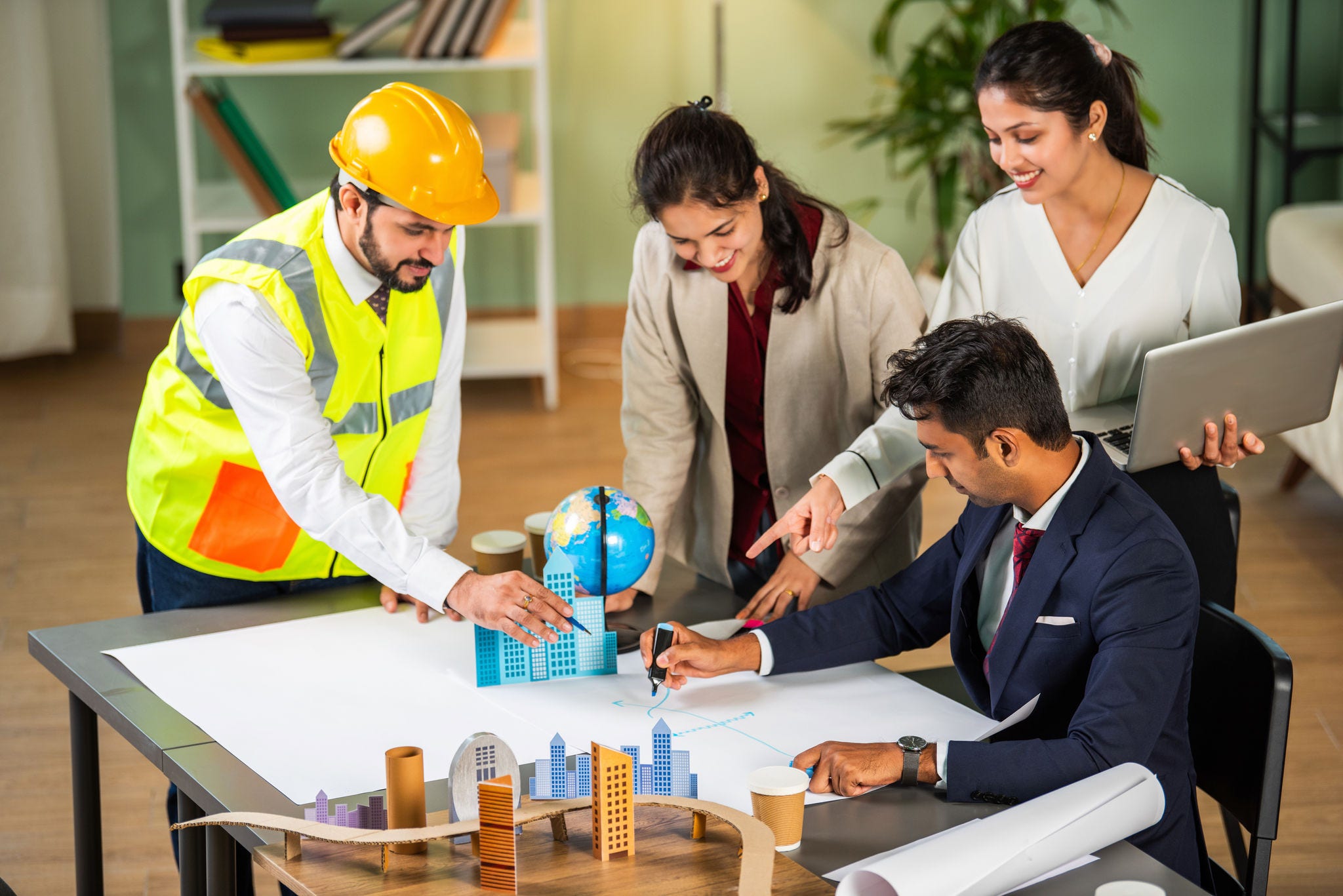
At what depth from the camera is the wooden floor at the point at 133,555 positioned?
2.81 metres

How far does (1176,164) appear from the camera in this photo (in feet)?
18.8

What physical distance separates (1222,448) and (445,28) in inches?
130

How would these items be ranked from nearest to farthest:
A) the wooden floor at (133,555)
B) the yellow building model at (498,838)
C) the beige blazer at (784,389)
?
the yellow building model at (498,838) < the beige blazer at (784,389) < the wooden floor at (133,555)

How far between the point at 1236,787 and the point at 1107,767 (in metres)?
0.37

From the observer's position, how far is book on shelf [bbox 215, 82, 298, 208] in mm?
4863

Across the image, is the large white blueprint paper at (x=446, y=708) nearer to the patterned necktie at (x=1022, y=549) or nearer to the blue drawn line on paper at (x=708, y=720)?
the blue drawn line on paper at (x=708, y=720)

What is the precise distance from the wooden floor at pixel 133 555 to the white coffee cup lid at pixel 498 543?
0.85 metres

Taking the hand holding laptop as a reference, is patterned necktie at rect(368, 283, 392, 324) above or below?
above

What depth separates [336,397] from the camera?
7.11 feet

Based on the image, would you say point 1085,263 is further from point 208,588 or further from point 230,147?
point 230,147

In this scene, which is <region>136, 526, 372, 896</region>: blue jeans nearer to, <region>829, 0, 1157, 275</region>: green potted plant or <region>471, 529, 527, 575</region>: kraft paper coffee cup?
<region>471, 529, 527, 575</region>: kraft paper coffee cup

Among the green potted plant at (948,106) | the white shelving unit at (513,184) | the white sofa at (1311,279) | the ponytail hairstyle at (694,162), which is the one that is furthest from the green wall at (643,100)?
the ponytail hairstyle at (694,162)

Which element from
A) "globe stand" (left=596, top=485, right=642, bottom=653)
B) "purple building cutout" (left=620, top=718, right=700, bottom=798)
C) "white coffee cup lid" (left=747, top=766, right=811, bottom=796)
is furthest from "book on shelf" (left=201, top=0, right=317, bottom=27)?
"white coffee cup lid" (left=747, top=766, right=811, bottom=796)

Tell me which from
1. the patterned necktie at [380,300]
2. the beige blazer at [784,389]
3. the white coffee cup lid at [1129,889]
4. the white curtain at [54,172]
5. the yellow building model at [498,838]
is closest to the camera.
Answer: the white coffee cup lid at [1129,889]
